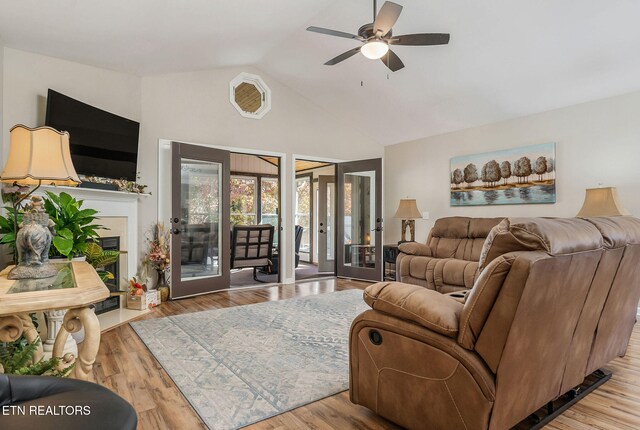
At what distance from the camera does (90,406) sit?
901mm

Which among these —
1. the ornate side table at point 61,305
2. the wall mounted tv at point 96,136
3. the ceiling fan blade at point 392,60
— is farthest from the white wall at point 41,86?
the ceiling fan blade at point 392,60

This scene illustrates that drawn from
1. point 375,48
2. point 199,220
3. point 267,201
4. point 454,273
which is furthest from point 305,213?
point 375,48

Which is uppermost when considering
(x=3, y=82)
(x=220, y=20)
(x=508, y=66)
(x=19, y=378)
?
(x=220, y=20)

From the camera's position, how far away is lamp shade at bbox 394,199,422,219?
5598mm

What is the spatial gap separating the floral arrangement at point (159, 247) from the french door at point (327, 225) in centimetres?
290

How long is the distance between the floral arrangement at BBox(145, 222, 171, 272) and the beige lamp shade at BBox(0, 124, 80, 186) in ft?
8.44

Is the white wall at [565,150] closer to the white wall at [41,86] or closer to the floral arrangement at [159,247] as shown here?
the floral arrangement at [159,247]

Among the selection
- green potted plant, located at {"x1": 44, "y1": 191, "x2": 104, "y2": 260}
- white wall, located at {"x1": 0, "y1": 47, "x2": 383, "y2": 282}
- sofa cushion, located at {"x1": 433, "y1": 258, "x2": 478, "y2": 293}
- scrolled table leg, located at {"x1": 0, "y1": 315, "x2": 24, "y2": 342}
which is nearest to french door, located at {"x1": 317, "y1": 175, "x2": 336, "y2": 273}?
white wall, located at {"x1": 0, "y1": 47, "x2": 383, "y2": 282}

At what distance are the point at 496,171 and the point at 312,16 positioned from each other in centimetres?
318

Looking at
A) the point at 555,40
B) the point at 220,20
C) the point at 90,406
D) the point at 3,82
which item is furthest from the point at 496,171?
the point at 3,82

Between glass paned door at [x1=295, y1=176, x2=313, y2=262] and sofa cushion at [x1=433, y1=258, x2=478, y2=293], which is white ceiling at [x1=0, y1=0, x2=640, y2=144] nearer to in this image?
sofa cushion at [x1=433, y1=258, x2=478, y2=293]

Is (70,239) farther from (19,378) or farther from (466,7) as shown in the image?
(466,7)

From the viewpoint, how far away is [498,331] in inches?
53.7

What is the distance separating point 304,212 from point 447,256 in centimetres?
483
